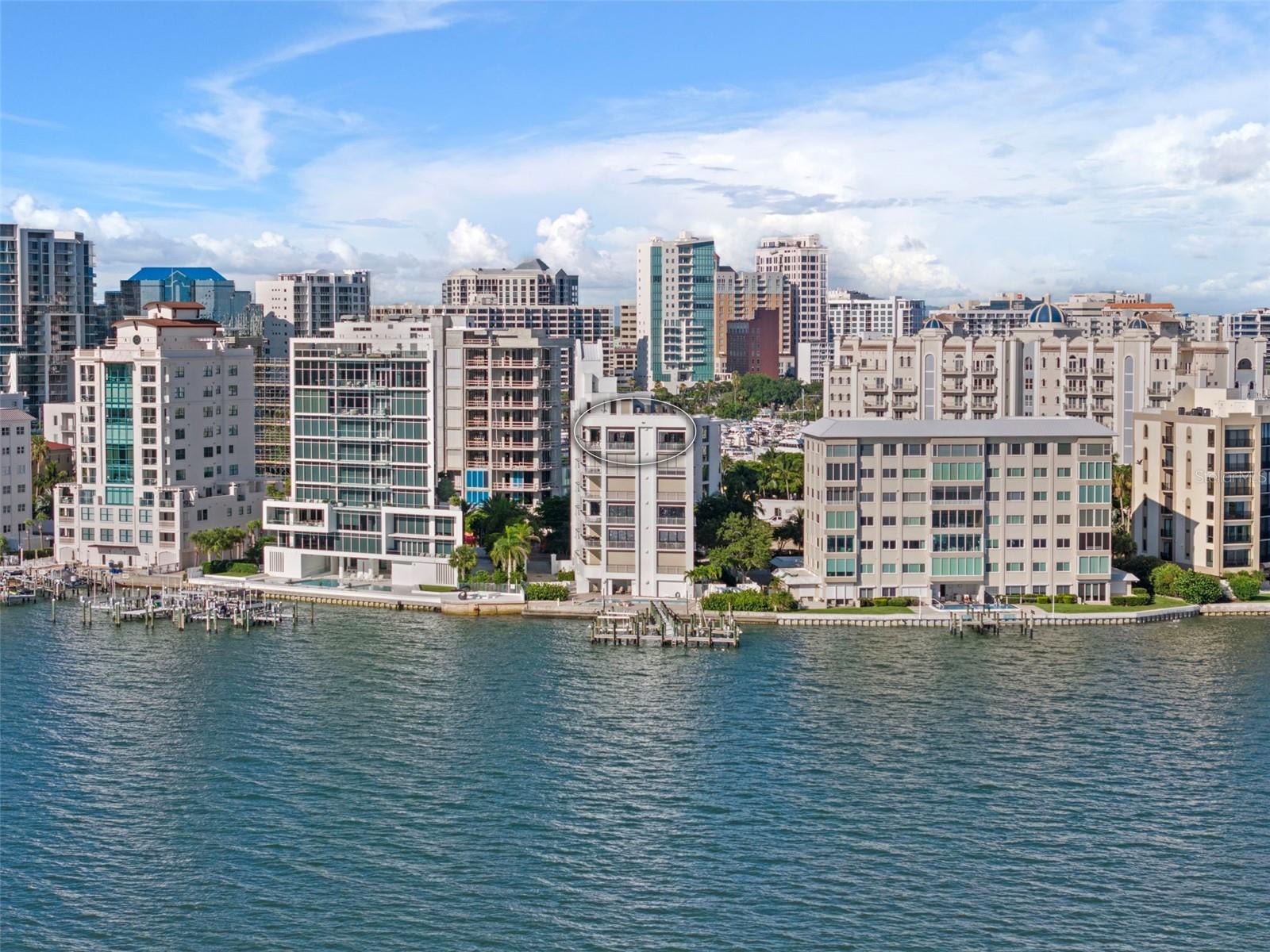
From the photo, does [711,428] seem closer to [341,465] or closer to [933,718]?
[341,465]

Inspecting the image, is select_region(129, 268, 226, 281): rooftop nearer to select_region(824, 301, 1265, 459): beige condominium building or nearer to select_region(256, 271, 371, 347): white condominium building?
select_region(256, 271, 371, 347): white condominium building

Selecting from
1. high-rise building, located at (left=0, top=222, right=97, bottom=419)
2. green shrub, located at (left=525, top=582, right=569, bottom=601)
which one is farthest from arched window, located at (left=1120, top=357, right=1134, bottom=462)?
high-rise building, located at (left=0, top=222, right=97, bottom=419)

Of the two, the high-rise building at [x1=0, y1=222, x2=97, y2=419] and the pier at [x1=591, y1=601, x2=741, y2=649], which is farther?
Result: the high-rise building at [x1=0, y1=222, x2=97, y2=419]

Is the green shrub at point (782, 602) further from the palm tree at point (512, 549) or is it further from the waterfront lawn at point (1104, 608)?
the palm tree at point (512, 549)

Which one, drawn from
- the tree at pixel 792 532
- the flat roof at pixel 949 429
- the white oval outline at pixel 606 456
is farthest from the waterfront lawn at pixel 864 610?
the tree at pixel 792 532

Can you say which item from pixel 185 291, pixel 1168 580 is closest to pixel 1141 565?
pixel 1168 580
